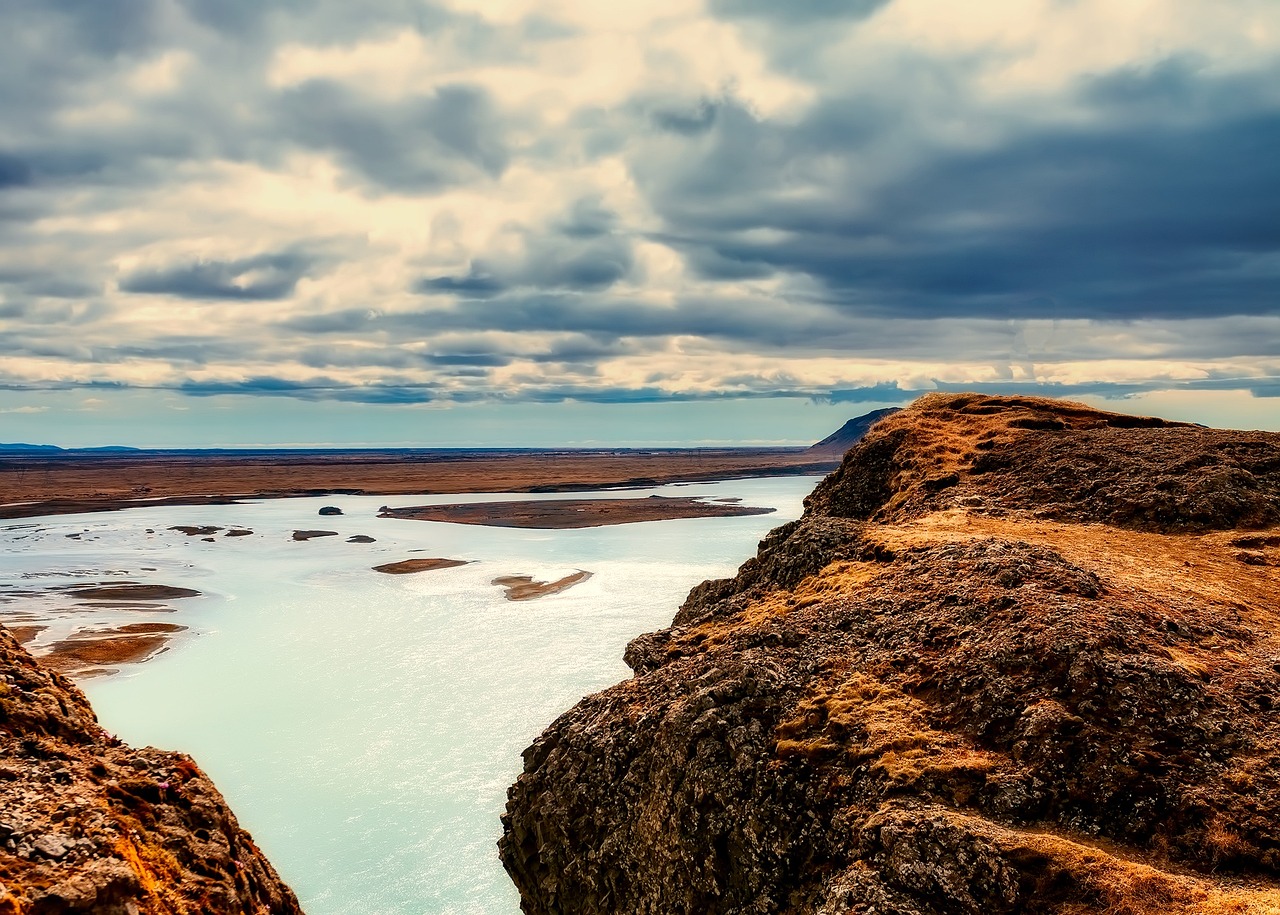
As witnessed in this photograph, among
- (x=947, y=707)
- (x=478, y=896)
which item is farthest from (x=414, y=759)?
(x=947, y=707)

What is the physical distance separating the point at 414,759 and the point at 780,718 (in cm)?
2490

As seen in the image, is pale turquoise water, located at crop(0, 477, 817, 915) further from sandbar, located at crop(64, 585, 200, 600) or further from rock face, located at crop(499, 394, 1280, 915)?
rock face, located at crop(499, 394, 1280, 915)

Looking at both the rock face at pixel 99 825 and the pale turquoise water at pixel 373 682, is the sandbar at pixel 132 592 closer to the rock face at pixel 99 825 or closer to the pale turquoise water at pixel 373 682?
the pale turquoise water at pixel 373 682

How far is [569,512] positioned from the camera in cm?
13012

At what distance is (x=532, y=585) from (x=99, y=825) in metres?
60.1

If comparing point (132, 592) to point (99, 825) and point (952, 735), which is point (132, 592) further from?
point (952, 735)

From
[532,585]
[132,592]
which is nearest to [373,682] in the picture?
[532,585]

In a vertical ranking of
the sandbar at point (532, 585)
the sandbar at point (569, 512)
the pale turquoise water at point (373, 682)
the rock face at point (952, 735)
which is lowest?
the pale turquoise water at point (373, 682)

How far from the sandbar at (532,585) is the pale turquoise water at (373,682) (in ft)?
5.69

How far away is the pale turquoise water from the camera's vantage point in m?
29.4

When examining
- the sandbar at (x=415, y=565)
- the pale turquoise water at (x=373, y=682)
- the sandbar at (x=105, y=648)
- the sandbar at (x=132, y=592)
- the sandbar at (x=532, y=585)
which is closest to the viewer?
the pale turquoise water at (x=373, y=682)

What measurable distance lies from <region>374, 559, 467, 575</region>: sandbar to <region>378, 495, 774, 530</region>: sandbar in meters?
30.5

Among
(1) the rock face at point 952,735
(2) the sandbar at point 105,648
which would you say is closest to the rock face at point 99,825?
(1) the rock face at point 952,735

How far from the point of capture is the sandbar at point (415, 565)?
77.8m
